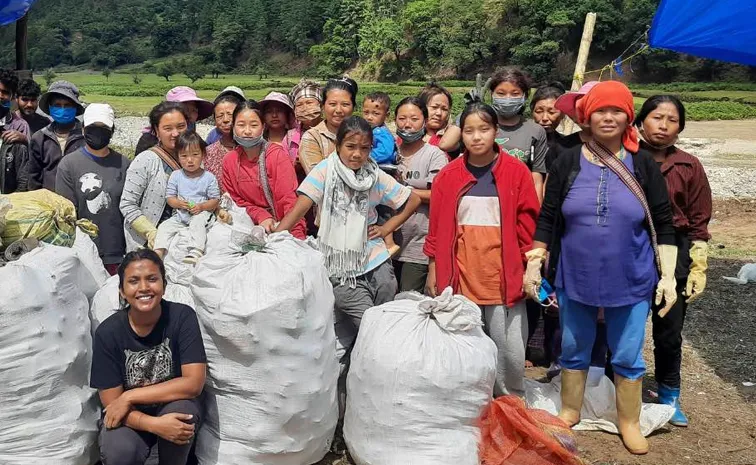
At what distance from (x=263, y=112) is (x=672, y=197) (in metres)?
2.23

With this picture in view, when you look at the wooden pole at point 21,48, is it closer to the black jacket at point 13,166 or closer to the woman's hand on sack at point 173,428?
the black jacket at point 13,166

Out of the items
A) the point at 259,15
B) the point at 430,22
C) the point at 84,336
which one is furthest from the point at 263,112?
the point at 259,15

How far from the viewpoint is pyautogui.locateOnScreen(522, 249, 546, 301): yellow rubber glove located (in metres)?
2.95

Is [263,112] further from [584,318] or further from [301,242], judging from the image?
[584,318]

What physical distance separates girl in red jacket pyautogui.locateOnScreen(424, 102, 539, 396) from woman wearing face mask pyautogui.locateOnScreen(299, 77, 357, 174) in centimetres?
71

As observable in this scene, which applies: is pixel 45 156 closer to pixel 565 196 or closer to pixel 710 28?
pixel 565 196

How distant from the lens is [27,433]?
2.43 m

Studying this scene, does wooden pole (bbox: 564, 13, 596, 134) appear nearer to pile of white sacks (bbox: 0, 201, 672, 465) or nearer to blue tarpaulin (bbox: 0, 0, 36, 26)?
pile of white sacks (bbox: 0, 201, 672, 465)

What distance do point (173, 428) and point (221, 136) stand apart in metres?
2.03

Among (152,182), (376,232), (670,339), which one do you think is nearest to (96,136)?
(152,182)

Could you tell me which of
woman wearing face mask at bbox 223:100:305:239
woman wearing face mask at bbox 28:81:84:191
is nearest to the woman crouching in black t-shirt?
woman wearing face mask at bbox 223:100:305:239

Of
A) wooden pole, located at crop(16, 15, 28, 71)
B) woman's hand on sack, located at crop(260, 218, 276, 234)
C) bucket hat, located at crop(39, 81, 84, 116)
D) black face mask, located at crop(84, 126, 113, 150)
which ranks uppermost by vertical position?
wooden pole, located at crop(16, 15, 28, 71)

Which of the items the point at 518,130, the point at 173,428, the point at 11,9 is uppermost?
the point at 11,9

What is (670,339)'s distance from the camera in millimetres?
3229
